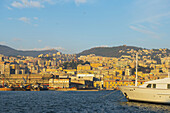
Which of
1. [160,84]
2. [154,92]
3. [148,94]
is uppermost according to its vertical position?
[160,84]

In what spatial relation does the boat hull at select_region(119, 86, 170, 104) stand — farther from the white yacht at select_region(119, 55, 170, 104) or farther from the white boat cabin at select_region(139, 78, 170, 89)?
the white boat cabin at select_region(139, 78, 170, 89)

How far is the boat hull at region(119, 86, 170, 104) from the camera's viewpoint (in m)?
47.6

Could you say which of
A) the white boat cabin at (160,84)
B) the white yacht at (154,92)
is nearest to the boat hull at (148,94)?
the white yacht at (154,92)

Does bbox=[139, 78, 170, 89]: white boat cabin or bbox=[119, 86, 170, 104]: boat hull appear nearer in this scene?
bbox=[119, 86, 170, 104]: boat hull

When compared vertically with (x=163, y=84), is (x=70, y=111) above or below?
below

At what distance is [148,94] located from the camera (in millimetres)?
49250

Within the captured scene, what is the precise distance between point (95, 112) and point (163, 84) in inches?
459

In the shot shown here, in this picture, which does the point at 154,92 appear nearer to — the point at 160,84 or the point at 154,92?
the point at 154,92

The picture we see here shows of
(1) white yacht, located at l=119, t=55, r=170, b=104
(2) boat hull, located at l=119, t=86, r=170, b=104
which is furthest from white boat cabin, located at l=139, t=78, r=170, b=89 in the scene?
(2) boat hull, located at l=119, t=86, r=170, b=104

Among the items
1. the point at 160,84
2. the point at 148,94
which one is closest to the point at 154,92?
the point at 148,94

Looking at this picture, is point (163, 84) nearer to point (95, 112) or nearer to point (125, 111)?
point (125, 111)

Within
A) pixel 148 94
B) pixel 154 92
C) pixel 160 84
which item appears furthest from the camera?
pixel 148 94

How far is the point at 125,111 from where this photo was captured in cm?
4331

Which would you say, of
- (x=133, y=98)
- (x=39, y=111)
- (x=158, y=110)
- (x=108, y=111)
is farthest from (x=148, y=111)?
(x=39, y=111)
